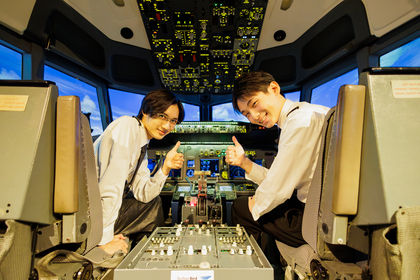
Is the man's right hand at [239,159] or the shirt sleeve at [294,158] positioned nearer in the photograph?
the shirt sleeve at [294,158]

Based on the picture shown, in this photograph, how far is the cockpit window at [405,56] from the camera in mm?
1775

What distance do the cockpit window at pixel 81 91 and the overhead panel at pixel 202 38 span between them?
1242 mm

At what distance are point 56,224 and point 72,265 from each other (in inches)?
9.9

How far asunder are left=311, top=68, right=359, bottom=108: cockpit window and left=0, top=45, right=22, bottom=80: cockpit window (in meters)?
3.98

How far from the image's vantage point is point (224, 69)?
10.4ft

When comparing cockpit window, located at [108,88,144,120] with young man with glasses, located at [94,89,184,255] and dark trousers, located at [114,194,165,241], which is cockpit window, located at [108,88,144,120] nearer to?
young man with glasses, located at [94,89,184,255]

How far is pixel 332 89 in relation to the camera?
2.79m

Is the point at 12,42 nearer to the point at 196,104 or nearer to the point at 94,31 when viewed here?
the point at 94,31

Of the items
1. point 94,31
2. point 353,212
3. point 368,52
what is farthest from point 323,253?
point 94,31

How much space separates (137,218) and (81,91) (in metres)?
2.51

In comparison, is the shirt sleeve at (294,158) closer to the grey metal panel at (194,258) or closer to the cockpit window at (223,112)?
the grey metal panel at (194,258)

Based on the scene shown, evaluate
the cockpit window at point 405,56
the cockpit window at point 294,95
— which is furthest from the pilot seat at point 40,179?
the cockpit window at point 294,95

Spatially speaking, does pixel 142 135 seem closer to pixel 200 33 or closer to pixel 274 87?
pixel 274 87

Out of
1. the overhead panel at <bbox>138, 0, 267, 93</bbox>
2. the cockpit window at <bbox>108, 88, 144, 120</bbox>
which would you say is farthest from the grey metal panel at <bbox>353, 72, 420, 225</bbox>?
the cockpit window at <bbox>108, 88, 144, 120</bbox>
